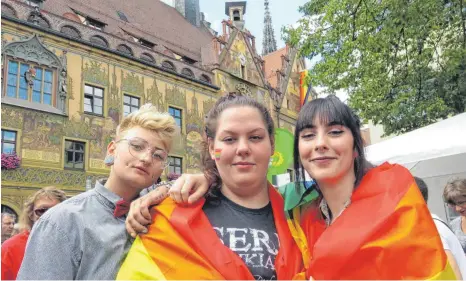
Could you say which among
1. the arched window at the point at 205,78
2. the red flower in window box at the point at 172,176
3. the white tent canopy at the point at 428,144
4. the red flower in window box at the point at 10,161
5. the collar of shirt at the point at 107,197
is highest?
the arched window at the point at 205,78

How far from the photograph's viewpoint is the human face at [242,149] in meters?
1.85

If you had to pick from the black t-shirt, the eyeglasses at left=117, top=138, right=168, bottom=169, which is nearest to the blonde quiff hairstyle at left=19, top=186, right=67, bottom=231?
the eyeglasses at left=117, top=138, right=168, bottom=169

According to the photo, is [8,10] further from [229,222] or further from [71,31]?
[229,222]

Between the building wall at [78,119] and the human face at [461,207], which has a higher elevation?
the building wall at [78,119]

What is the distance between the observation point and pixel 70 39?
49.2ft

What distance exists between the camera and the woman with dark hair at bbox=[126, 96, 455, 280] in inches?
59.5

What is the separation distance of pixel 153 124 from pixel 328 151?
919 millimetres

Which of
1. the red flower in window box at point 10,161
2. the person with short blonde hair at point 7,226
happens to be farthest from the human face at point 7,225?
the red flower in window box at point 10,161

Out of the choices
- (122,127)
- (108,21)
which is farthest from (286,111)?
(122,127)

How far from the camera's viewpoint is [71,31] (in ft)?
50.5

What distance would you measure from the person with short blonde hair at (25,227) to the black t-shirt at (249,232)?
6.15ft

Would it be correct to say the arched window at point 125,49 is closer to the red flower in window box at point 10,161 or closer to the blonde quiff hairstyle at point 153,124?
the red flower in window box at point 10,161

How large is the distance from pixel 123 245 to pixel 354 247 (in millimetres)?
1013

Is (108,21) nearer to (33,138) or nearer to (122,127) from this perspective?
(33,138)
